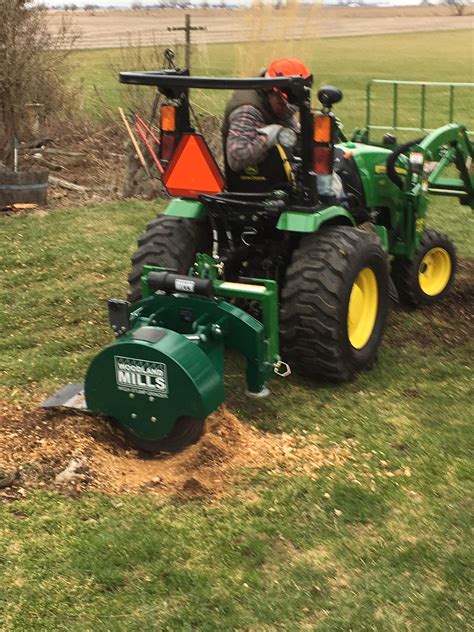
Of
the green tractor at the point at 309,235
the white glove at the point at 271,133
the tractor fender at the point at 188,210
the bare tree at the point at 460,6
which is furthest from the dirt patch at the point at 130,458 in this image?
the bare tree at the point at 460,6

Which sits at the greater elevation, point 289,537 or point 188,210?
point 188,210

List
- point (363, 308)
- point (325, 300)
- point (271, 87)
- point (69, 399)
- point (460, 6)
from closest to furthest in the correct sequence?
1. point (271, 87)
2. point (69, 399)
3. point (325, 300)
4. point (363, 308)
5. point (460, 6)

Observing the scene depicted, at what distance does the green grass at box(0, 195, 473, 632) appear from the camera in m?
2.88

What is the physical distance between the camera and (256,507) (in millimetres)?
3502

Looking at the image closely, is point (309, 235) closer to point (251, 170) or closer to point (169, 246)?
point (251, 170)

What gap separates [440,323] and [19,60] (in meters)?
7.25

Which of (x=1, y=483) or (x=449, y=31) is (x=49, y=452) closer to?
(x=1, y=483)

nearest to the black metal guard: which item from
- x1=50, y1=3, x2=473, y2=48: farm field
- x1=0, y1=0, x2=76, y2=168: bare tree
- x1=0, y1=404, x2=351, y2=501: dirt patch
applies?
x1=0, y1=404, x2=351, y2=501: dirt patch

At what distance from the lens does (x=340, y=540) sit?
3297mm

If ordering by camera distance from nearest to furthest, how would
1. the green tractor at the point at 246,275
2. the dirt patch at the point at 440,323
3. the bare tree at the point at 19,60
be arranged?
the green tractor at the point at 246,275 → the dirt patch at the point at 440,323 → the bare tree at the point at 19,60

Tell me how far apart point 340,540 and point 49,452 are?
1.42m

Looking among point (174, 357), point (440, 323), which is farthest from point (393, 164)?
point (174, 357)

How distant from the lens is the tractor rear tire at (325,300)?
174 inches

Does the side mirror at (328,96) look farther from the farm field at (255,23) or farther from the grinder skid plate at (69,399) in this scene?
the farm field at (255,23)
